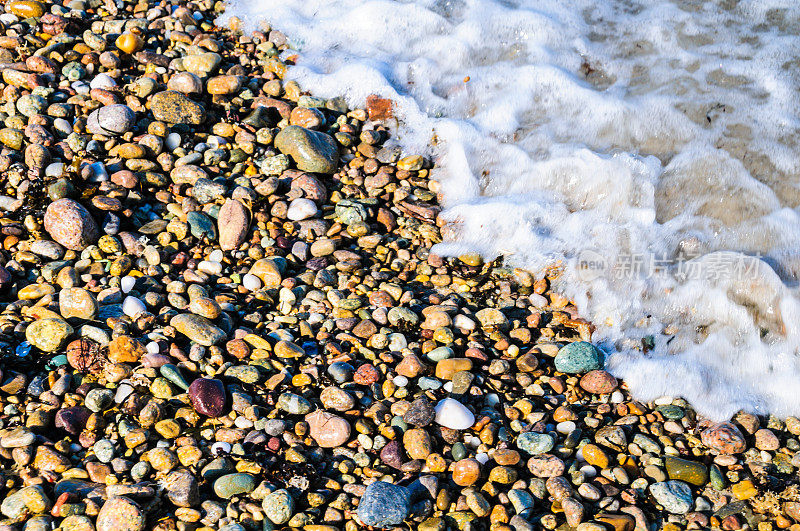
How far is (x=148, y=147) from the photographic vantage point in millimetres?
4207

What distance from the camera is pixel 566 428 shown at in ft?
10.1

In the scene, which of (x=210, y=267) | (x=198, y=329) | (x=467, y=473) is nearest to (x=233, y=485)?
(x=198, y=329)

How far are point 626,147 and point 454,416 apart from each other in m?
2.72

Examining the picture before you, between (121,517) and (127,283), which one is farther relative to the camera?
(127,283)

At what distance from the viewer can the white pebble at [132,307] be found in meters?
3.32

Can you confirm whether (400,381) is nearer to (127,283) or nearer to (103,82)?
(127,283)

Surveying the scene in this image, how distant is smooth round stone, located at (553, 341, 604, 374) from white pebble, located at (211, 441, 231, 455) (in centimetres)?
173

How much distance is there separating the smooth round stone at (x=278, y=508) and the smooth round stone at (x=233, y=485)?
0.34 feet

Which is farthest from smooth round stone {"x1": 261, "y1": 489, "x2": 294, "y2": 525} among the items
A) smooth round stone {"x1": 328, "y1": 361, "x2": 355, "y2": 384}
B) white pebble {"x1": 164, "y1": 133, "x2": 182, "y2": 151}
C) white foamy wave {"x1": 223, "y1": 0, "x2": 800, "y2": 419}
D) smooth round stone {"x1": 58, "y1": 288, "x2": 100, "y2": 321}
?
white pebble {"x1": 164, "y1": 133, "x2": 182, "y2": 151}

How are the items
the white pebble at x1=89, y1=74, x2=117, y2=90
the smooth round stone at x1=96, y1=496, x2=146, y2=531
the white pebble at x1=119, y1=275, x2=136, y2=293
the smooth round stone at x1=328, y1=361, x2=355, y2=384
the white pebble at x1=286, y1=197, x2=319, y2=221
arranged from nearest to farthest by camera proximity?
the smooth round stone at x1=96, y1=496, x2=146, y2=531 → the smooth round stone at x1=328, y1=361, x2=355, y2=384 → the white pebble at x1=119, y1=275, x2=136, y2=293 → the white pebble at x1=286, y1=197, x2=319, y2=221 → the white pebble at x1=89, y1=74, x2=117, y2=90

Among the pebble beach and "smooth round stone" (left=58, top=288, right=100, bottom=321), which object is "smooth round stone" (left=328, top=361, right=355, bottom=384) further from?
"smooth round stone" (left=58, top=288, right=100, bottom=321)

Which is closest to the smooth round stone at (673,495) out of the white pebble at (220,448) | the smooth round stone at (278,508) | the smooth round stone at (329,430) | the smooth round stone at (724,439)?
the smooth round stone at (724,439)

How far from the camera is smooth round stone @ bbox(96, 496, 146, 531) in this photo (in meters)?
2.43

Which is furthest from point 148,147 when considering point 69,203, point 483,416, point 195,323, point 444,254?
point 483,416
